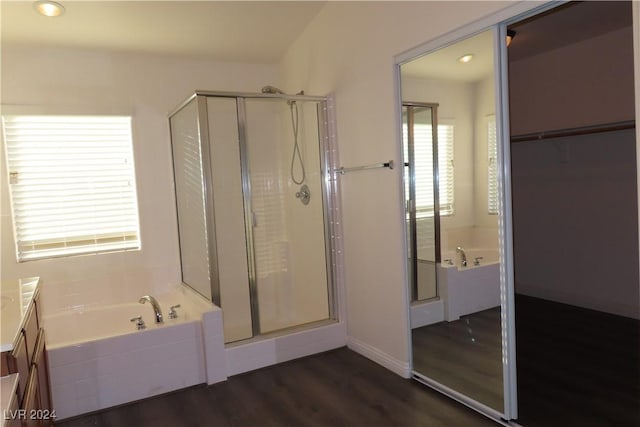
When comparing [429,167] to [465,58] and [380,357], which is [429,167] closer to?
[465,58]

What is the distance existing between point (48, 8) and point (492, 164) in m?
2.81

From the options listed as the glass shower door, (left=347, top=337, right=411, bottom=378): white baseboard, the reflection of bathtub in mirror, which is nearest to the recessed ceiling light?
the glass shower door

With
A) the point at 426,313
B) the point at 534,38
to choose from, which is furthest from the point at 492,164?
the point at 534,38

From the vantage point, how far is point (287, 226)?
3.73 metres

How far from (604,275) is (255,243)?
289 centimetres

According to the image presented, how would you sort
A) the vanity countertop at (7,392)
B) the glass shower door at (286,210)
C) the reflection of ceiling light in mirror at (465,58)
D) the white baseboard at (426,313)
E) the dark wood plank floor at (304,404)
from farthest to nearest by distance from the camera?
the glass shower door at (286,210)
the white baseboard at (426,313)
the dark wood plank floor at (304,404)
the reflection of ceiling light in mirror at (465,58)
the vanity countertop at (7,392)

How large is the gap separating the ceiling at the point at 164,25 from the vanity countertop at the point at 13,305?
1.71 meters

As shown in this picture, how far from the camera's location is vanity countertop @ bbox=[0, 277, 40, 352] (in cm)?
141

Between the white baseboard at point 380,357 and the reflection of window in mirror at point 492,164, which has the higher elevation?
the reflection of window in mirror at point 492,164

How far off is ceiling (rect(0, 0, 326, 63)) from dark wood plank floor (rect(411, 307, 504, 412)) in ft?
7.85

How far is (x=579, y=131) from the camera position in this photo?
3.50 meters

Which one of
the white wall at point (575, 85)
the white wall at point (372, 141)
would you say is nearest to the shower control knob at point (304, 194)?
the white wall at point (372, 141)

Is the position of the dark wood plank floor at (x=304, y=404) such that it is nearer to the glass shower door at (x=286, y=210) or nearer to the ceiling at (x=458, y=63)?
the glass shower door at (x=286, y=210)

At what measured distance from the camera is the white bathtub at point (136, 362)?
251cm
